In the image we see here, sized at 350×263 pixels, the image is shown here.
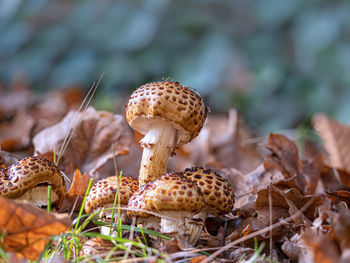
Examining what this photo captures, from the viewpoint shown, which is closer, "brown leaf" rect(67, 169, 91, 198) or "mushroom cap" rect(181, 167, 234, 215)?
"mushroom cap" rect(181, 167, 234, 215)

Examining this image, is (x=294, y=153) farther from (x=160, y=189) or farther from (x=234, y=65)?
(x=234, y=65)

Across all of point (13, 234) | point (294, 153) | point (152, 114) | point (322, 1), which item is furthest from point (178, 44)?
point (13, 234)

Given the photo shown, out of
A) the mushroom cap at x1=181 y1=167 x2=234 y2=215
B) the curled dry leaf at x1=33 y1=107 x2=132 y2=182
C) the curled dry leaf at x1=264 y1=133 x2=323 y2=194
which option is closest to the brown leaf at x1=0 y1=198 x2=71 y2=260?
the mushroom cap at x1=181 y1=167 x2=234 y2=215

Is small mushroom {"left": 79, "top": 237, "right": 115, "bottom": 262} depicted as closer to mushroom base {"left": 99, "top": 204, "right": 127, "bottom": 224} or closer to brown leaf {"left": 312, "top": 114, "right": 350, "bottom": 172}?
mushroom base {"left": 99, "top": 204, "right": 127, "bottom": 224}

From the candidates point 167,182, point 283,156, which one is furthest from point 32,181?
point 283,156

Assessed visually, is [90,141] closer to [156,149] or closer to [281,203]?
[156,149]
